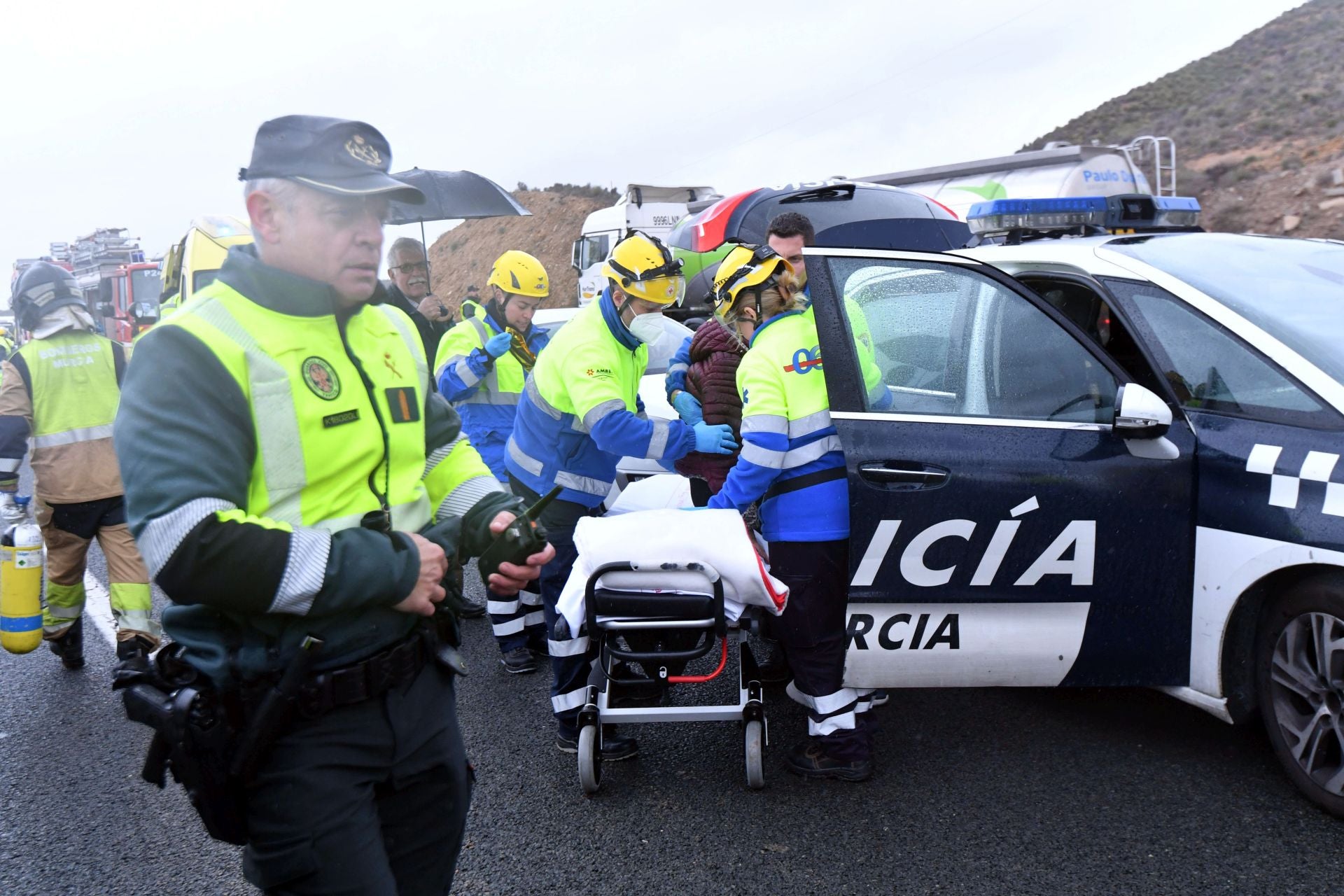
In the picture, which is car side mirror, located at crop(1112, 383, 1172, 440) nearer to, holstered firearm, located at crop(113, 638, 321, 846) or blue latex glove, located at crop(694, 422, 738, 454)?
blue latex glove, located at crop(694, 422, 738, 454)

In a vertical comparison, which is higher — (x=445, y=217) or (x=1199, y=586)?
(x=445, y=217)

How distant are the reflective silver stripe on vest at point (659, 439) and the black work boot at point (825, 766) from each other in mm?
1178

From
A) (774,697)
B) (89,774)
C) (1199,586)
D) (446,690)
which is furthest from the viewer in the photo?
(774,697)

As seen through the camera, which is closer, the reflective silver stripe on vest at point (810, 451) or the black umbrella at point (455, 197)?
the reflective silver stripe on vest at point (810, 451)

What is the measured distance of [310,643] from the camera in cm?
176

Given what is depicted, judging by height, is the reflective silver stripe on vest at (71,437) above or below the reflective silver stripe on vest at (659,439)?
below

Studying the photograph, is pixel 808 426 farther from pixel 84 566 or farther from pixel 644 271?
pixel 84 566

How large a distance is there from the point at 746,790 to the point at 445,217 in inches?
202

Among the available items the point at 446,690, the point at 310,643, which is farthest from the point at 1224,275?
the point at 310,643

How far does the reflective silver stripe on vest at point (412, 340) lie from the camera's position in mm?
2117

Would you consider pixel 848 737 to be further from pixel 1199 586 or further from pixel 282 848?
pixel 282 848

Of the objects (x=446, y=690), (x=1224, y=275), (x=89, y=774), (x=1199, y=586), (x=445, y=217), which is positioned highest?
(x=445, y=217)

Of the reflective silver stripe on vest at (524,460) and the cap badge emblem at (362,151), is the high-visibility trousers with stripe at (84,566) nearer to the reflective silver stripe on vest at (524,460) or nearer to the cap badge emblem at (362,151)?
the reflective silver stripe on vest at (524,460)

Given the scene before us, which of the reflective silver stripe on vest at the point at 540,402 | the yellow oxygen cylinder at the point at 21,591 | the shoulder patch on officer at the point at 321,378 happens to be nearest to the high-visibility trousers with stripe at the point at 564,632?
the reflective silver stripe on vest at the point at 540,402
